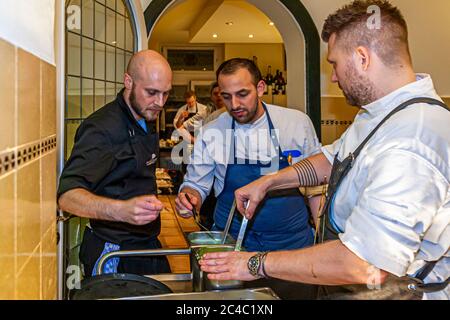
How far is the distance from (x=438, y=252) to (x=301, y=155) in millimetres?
1227

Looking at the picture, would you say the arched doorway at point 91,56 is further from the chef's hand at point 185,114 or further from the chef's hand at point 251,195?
the chef's hand at point 185,114

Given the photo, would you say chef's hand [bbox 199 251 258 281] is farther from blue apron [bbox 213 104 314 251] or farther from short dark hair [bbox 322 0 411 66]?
blue apron [bbox 213 104 314 251]

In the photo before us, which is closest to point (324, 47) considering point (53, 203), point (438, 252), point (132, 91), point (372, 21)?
point (132, 91)

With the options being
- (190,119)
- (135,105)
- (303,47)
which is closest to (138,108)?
(135,105)

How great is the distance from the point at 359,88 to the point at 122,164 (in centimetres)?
97

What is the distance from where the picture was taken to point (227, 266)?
3.60 ft

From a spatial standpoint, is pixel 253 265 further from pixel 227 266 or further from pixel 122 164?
pixel 122 164

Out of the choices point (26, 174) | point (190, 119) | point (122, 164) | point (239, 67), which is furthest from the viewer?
point (190, 119)

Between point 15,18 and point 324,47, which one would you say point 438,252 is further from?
point 324,47

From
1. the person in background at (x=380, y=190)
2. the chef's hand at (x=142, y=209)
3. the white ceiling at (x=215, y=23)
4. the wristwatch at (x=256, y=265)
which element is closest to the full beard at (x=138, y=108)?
the chef's hand at (x=142, y=209)

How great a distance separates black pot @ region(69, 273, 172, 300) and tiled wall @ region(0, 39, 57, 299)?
15 centimetres

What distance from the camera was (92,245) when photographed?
1.83 meters

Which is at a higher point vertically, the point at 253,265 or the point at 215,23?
the point at 215,23

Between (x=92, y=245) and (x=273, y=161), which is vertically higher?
(x=273, y=161)
